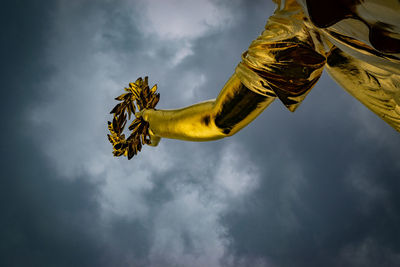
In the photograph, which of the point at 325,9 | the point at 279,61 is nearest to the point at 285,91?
the point at 279,61

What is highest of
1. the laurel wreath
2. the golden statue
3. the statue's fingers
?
the laurel wreath

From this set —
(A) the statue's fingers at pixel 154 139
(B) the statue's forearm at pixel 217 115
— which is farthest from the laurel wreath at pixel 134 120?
(B) the statue's forearm at pixel 217 115

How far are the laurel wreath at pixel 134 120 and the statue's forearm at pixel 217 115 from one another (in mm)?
146

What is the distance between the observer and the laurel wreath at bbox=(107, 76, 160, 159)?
1203 millimetres

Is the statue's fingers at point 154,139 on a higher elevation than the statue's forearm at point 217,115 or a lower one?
higher

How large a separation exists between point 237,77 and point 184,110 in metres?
0.22

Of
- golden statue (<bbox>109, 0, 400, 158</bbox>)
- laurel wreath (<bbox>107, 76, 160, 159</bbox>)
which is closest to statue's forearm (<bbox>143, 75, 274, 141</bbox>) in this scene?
golden statue (<bbox>109, 0, 400, 158</bbox>)

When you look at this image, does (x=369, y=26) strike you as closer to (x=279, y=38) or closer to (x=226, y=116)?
(x=279, y=38)

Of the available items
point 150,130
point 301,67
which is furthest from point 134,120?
point 301,67

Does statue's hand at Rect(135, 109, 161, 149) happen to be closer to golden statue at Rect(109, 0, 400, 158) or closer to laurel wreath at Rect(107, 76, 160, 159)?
laurel wreath at Rect(107, 76, 160, 159)

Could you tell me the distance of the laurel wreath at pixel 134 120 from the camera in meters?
1.20

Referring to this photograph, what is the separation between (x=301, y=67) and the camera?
0.74 metres

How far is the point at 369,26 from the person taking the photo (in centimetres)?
46

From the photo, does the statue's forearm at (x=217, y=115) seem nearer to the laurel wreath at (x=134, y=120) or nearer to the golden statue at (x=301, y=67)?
the golden statue at (x=301, y=67)
